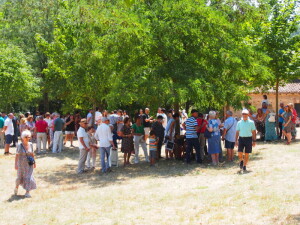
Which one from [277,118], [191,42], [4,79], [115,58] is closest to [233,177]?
[191,42]

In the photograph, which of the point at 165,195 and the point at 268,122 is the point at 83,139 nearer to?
the point at 165,195

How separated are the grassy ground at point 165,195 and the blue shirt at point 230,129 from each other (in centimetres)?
96

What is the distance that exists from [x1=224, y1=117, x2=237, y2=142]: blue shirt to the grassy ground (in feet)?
3.16

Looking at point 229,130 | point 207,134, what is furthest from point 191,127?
point 229,130

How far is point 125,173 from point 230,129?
12.0ft

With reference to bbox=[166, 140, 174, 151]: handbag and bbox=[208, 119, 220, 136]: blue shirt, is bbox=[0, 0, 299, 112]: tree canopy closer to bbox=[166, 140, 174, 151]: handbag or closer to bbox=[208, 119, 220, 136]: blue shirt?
bbox=[208, 119, 220, 136]: blue shirt

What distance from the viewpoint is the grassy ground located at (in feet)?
25.2

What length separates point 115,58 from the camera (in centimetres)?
1389

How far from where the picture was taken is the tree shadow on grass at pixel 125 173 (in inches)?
478

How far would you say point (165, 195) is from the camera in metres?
9.52

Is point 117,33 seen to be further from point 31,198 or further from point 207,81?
point 31,198

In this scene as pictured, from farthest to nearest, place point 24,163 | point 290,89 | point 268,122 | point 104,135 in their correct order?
point 290,89 → point 268,122 → point 104,135 → point 24,163

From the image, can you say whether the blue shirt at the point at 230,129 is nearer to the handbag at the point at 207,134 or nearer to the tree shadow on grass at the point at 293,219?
the handbag at the point at 207,134

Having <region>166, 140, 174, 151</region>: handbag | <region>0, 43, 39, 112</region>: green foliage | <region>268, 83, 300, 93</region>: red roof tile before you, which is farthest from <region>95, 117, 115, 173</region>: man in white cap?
<region>268, 83, 300, 93</region>: red roof tile
